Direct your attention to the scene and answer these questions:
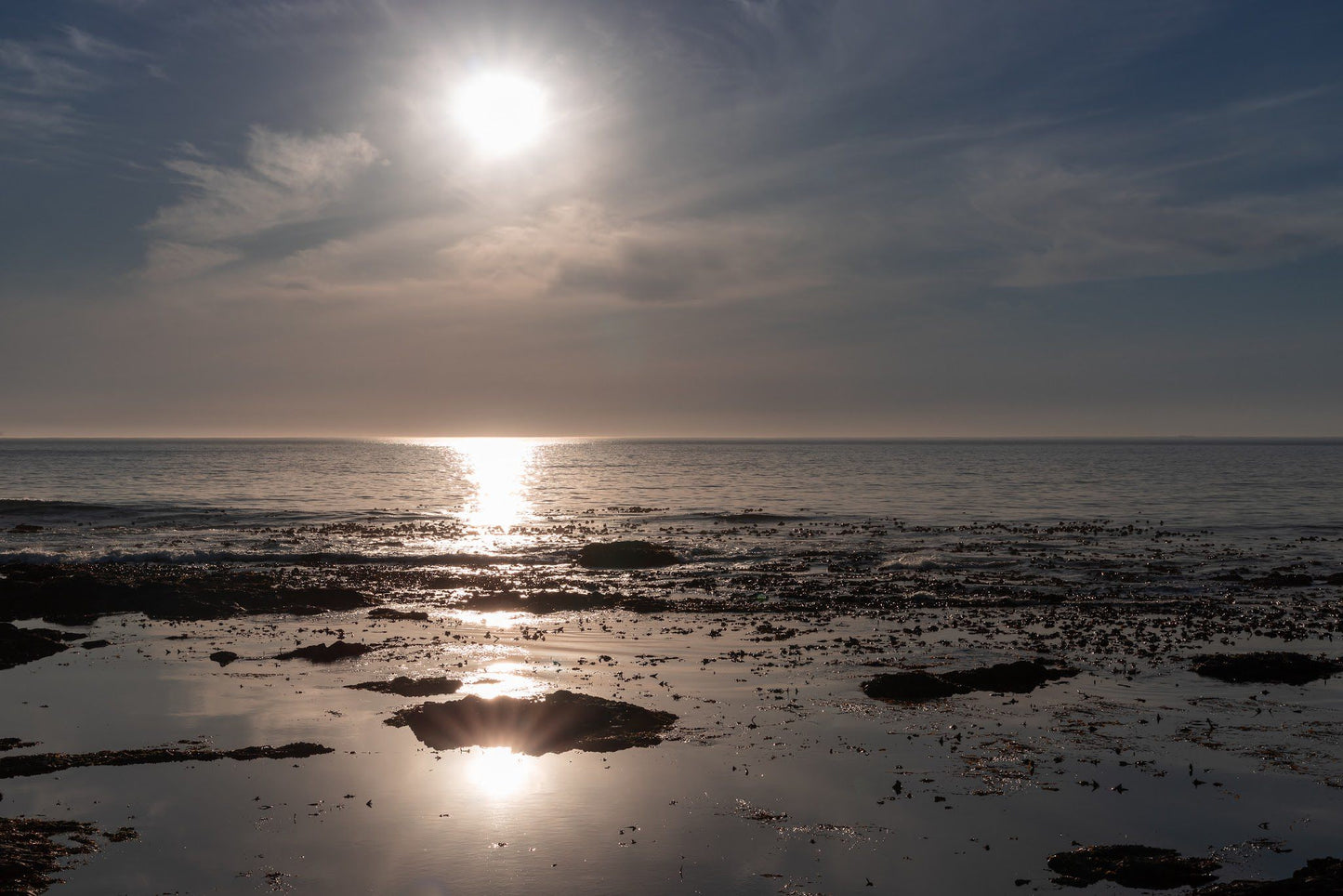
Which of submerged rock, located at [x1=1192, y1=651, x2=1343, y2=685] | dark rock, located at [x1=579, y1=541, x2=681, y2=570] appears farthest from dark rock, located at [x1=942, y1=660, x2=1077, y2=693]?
dark rock, located at [x1=579, y1=541, x2=681, y2=570]

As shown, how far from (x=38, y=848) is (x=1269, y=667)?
2153 cm

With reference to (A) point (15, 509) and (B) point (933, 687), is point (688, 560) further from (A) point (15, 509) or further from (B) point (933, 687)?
(A) point (15, 509)

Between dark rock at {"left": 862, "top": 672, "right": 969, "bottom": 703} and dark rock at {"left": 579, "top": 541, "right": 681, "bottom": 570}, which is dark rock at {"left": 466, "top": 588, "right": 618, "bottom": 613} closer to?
dark rock at {"left": 579, "top": 541, "right": 681, "bottom": 570}

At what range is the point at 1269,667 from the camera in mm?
18875

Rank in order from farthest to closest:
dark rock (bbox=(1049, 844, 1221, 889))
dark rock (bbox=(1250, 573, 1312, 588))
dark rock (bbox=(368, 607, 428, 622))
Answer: dark rock (bbox=(1250, 573, 1312, 588)) < dark rock (bbox=(368, 607, 428, 622)) < dark rock (bbox=(1049, 844, 1221, 889))

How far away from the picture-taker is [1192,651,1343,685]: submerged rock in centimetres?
1839

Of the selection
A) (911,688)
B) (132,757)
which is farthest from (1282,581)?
(132,757)

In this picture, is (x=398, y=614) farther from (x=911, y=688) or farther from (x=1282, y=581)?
(x=1282, y=581)

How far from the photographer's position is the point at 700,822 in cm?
1123

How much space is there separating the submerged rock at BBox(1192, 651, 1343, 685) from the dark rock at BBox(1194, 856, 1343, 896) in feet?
32.9

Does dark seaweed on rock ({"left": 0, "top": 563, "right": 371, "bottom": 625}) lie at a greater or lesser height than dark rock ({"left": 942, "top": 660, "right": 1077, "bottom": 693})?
lesser

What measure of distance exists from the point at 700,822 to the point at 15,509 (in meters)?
75.1

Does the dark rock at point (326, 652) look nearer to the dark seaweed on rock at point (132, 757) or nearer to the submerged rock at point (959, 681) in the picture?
the dark seaweed on rock at point (132, 757)

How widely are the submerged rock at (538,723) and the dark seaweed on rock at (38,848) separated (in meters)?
4.73
